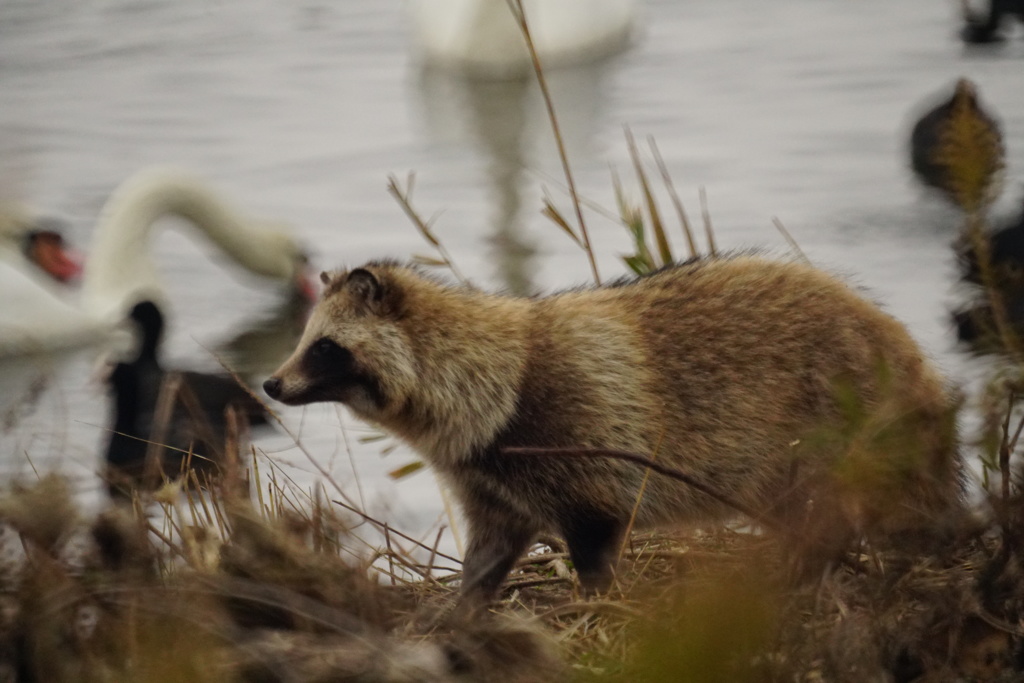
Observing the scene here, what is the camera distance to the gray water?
9266 millimetres

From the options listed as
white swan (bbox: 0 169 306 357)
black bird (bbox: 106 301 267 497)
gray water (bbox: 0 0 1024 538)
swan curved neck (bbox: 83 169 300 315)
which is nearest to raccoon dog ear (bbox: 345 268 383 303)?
black bird (bbox: 106 301 267 497)

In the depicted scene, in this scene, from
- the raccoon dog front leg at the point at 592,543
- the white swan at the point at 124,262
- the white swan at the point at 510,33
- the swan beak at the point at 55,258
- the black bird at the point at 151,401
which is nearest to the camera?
the raccoon dog front leg at the point at 592,543

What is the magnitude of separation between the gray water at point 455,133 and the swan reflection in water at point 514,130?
1.3 inches

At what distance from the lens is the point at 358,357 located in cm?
395

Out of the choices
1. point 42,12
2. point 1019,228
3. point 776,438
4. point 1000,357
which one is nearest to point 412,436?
point 776,438

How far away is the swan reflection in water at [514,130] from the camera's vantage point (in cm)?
989

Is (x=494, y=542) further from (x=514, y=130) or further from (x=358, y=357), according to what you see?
(x=514, y=130)

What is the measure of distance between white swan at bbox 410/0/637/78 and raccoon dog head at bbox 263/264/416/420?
10.5 metres

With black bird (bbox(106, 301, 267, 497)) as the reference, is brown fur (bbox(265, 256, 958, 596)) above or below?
above

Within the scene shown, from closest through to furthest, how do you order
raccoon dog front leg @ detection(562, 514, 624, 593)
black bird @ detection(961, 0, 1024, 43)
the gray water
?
raccoon dog front leg @ detection(562, 514, 624, 593) → the gray water → black bird @ detection(961, 0, 1024, 43)

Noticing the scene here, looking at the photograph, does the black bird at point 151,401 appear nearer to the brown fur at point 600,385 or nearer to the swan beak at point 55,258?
the brown fur at point 600,385

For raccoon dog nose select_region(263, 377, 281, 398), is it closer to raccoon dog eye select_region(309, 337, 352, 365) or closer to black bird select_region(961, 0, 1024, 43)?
raccoon dog eye select_region(309, 337, 352, 365)

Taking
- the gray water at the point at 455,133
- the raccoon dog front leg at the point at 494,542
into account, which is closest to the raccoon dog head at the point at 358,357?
the raccoon dog front leg at the point at 494,542

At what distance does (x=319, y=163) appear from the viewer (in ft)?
38.5
